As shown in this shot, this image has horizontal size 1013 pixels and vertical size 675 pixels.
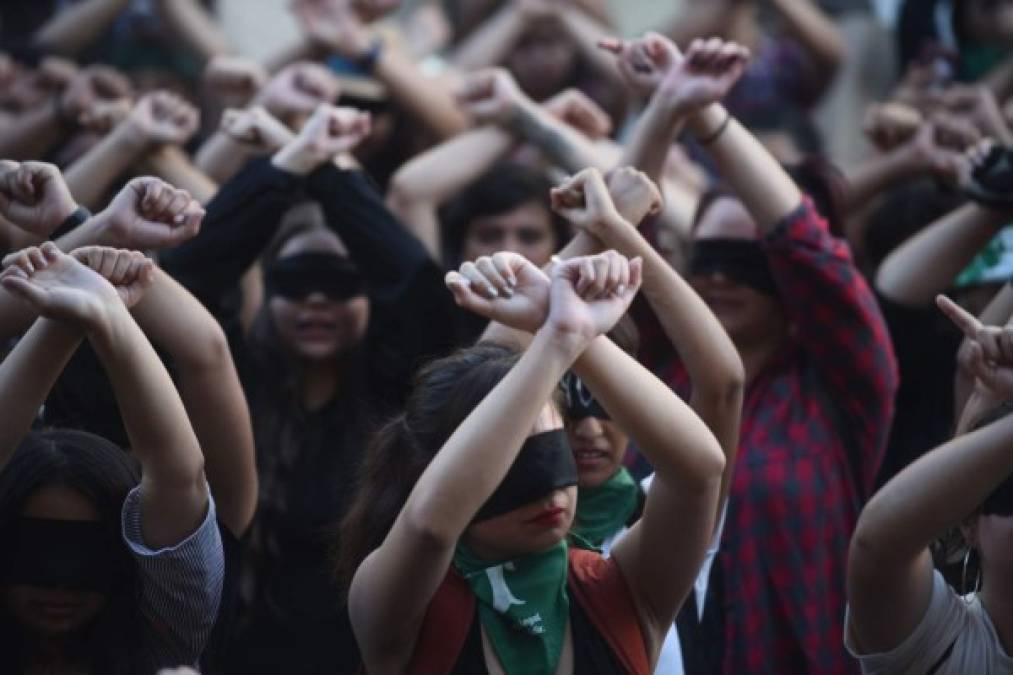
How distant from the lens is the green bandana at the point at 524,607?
2930 mm

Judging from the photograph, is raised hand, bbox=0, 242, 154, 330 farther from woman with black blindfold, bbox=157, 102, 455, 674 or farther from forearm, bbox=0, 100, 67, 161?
forearm, bbox=0, 100, 67, 161

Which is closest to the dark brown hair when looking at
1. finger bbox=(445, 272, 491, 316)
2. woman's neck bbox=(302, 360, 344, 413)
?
finger bbox=(445, 272, 491, 316)

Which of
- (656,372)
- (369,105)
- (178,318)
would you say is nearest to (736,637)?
(656,372)

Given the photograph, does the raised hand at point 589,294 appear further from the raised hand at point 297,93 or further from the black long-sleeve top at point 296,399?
the raised hand at point 297,93

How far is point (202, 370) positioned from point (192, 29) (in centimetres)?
336

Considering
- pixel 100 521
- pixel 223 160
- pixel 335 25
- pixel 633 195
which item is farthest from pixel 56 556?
pixel 335 25

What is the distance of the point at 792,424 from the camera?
13.2ft

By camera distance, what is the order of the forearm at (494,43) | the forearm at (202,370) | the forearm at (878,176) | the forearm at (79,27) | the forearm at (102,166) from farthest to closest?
1. the forearm at (79,27)
2. the forearm at (494,43)
3. the forearm at (878,176)
4. the forearm at (102,166)
5. the forearm at (202,370)

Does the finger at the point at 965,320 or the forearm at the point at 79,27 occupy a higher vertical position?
the finger at the point at 965,320

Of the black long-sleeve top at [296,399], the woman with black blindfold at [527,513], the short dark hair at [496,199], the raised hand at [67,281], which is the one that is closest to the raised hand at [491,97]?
the short dark hair at [496,199]

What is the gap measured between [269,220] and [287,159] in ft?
0.58

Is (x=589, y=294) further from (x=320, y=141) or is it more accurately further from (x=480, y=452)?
(x=320, y=141)

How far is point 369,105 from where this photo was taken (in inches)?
224

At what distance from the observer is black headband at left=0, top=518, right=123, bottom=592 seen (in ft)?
10.1
